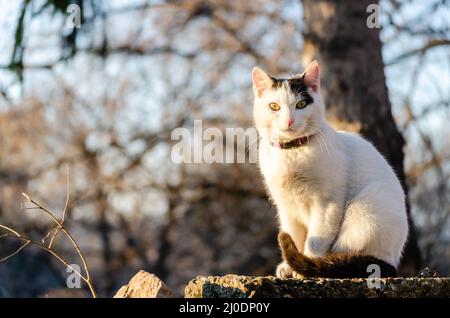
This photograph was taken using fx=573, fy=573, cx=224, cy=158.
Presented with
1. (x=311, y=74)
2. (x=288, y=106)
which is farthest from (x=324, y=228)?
(x=311, y=74)

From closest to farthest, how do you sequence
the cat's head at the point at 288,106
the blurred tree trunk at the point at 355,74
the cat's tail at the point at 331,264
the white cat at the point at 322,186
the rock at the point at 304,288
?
the rock at the point at 304,288 → the cat's tail at the point at 331,264 → the white cat at the point at 322,186 → the cat's head at the point at 288,106 → the blurred tree trunk at the point at 355,74

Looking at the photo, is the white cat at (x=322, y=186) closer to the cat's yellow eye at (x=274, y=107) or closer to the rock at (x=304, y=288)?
the cat's yellow eye at (x=274, y=107)

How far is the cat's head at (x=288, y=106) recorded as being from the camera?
278 cm

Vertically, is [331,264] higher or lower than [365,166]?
lower

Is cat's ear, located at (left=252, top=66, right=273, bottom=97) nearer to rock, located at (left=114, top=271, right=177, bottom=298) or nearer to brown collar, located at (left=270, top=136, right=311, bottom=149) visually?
brown collar, located at (left=270, top=136, right=311, bottom=149)

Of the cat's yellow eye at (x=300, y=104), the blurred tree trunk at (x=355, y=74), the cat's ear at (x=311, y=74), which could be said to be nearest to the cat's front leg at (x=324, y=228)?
the cat's yellow eye at (x=300, y=104)

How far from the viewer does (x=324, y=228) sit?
8.98ft

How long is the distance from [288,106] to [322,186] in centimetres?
42

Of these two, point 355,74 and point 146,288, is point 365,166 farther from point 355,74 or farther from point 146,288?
point 355,74

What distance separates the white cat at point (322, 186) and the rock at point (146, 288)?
58cm

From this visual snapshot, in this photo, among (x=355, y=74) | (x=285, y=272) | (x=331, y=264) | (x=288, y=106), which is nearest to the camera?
(x=331, y=264)

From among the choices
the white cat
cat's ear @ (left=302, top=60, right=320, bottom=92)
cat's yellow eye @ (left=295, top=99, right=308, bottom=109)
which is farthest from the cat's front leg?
cat's ear @ (left=302, top=60, right=320, bottom=92)
